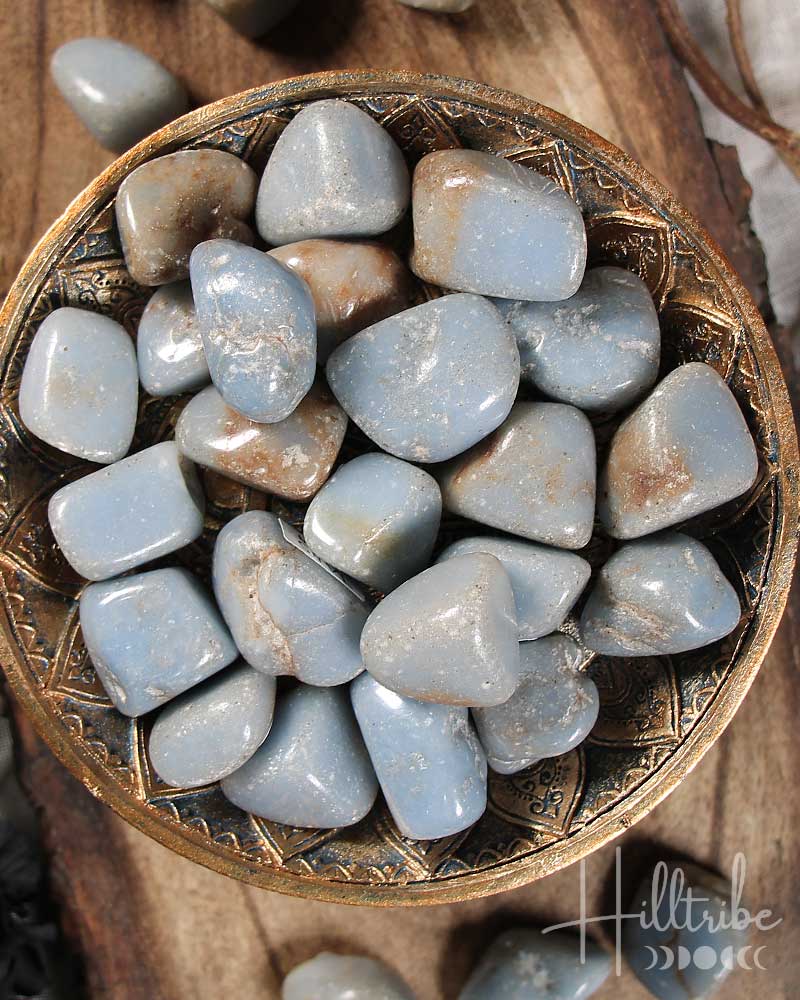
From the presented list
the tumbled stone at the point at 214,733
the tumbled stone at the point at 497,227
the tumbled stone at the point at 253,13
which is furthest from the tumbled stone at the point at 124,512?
the tumbled stone at the point at 253,13

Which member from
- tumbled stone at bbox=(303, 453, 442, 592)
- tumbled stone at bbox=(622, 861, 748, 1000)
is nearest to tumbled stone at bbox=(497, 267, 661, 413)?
tumbled stone at bbox=(303, 453, 442, 592)

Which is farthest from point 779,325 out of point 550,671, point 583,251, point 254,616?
point 254,616

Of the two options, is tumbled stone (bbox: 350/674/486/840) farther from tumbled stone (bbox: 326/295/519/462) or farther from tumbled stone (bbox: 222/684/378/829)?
tumbled stone (bbox: 326/295/519/462)

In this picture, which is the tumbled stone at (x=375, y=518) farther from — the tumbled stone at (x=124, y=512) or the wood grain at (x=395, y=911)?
the wood grain at (x=395, y=911)

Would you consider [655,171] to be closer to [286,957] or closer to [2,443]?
[2,443]

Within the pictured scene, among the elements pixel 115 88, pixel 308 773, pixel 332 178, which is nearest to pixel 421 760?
pixel 308 773

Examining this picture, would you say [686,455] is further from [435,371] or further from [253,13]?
[253,13]
